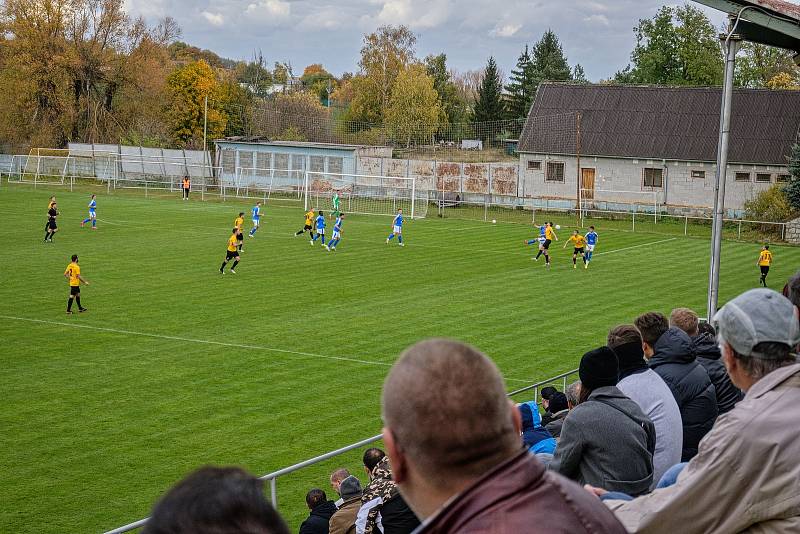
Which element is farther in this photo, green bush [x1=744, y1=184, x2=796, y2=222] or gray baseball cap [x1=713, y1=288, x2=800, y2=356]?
green bush [x1=744, y1=184, x2=796, y2=222]

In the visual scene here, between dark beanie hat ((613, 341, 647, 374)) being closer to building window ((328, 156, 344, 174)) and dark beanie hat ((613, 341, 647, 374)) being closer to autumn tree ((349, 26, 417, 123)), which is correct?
building window ((328, 156, 344, 174))

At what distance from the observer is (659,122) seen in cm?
5841

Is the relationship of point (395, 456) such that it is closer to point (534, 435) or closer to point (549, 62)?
point (534, 435)

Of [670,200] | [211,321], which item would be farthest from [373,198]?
[211,321]

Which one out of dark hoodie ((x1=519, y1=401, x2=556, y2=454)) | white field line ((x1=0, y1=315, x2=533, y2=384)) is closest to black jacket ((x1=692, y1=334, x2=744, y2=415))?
dark hoodie ((x1=519, y1=401, x2=556, y2=454))

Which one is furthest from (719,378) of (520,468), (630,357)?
(520,468)

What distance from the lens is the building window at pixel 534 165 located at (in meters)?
60.2

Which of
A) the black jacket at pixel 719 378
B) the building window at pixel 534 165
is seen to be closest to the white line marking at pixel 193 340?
the black jacket at pixel 719 378

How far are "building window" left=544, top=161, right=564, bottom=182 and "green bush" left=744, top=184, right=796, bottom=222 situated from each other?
41.5 ft

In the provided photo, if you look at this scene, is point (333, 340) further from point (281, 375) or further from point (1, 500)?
point (1, 500)

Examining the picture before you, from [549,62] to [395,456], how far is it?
301ft

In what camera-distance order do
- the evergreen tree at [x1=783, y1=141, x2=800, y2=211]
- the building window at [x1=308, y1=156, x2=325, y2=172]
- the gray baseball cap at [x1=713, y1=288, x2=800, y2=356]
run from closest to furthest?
the gray baseball cap at [x1=713, y1=288, x2=800, y2=356] → the evergreen tree at [x1=783, y1=141, x2=800, y2=211] → the building window at [x1=308, y1=156, x2=325, y2=172]

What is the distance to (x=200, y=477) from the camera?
2180 millimetres

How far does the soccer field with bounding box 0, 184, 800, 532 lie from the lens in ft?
44.9
